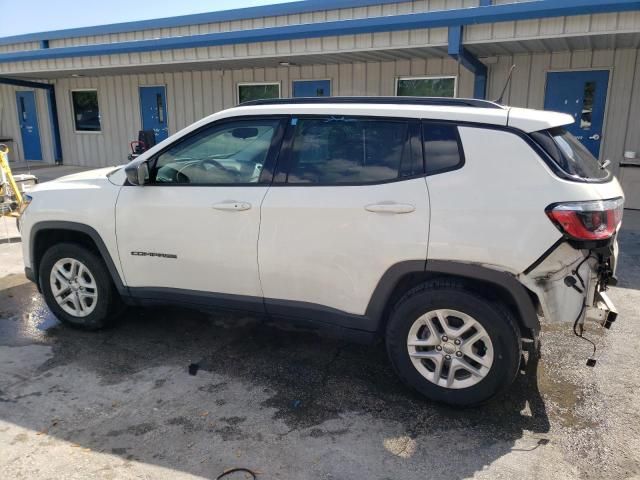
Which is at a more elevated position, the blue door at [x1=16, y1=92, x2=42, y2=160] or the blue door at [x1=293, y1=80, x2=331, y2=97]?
the blue door at [x1=293, y1=80, x2=331, y2=97]

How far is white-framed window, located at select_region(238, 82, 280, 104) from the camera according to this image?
12659 mm

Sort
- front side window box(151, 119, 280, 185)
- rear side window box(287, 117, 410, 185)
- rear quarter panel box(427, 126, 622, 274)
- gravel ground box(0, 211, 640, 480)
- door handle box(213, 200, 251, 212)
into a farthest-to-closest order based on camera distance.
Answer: front side window box(151, 119, 280, 185) < door handle box(213, 200, 251, 212) < rear side window box(287, 117, 410, 185) < rear quarter panel box(427, 126, 622, 274) < gravel ground box(0, 211, 640, 480)

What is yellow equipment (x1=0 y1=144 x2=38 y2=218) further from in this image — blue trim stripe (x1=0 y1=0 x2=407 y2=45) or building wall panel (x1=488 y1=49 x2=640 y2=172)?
building wall panel (x1=488 y1=49 x2=640 y2=172)

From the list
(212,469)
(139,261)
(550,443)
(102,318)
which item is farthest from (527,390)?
(102,318)

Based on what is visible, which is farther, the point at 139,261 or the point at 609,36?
the point at 609,36

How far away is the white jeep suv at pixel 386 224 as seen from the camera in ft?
9.43

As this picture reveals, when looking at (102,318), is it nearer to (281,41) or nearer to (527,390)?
(527,390)

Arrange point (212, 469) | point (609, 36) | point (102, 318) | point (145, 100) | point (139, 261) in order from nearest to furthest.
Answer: point (212, 469)
point (139, 261)
point (102, 318)
point (609, 36)
point (145, 100)

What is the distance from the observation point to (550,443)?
2873 mm

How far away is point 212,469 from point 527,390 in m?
2.06

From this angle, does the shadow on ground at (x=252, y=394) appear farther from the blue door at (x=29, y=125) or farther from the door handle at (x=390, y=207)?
the blue door at (x=29, y=125)

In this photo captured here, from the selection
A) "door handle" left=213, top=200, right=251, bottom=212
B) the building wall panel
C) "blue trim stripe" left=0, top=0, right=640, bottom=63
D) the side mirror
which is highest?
"blue trim stripe" left=0, top=0, right=640, bottom=63

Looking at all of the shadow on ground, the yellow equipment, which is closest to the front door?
the shadow on ground

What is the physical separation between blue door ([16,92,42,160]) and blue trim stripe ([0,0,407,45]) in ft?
7.18
